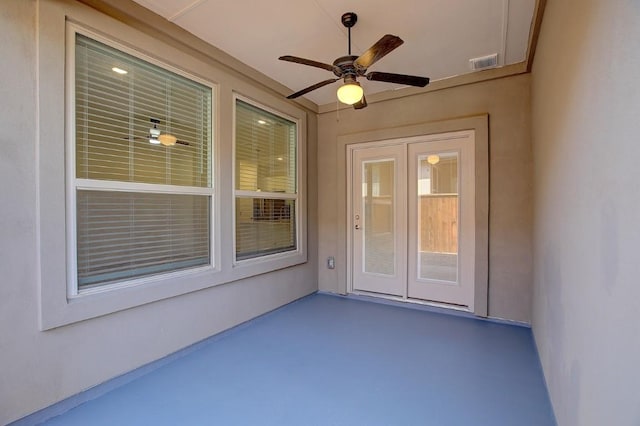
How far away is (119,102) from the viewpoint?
7.84 ft

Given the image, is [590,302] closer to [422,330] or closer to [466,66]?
[422,330]

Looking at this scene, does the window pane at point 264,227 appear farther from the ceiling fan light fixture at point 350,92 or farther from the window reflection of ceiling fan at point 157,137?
the ceiling fan light fixture at point 350,92

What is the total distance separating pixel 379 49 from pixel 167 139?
193 centimetres

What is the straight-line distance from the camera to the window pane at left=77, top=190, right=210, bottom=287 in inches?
87.1

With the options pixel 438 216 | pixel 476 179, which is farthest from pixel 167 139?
pixel 476 179

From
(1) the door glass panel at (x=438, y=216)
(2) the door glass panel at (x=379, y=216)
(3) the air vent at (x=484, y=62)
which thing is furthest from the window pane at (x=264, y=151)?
(3) the air vent at (x=484, y=62)

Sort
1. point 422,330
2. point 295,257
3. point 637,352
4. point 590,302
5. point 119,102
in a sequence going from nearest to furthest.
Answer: point 637,352
point 590,302
point 119,102
point 422,330
point 295,257

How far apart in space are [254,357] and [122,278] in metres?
1.26

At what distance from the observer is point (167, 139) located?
272 cm

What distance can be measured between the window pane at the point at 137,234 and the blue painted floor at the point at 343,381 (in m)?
0.85

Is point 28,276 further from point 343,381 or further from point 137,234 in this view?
point 343,381

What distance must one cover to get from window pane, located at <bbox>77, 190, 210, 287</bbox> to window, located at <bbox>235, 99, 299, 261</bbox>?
20.4 inches

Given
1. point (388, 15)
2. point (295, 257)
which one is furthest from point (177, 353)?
point (388, 15)

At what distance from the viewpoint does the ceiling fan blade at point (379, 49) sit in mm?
2035
